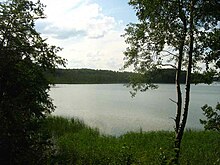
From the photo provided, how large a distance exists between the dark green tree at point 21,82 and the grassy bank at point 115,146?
4.50ft

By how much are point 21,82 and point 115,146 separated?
906cm

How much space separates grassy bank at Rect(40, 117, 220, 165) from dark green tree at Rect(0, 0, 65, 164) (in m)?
1.37

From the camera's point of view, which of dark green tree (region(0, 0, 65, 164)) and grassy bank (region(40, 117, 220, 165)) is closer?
dark green tree (region(0, 0, 65, 164))

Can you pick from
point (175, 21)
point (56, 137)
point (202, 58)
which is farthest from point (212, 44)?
point (56, 137)

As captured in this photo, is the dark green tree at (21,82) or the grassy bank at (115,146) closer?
the dark green tree at (21,82)

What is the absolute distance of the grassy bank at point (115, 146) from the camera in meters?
14.1

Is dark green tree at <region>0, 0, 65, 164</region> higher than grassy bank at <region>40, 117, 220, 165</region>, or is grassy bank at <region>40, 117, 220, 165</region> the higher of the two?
dark green tree at <region>0, 0, 65, 164</region>

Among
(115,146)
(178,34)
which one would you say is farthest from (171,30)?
(115,146)

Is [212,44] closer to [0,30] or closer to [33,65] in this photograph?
[33,65]

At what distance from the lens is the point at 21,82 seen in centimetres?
966

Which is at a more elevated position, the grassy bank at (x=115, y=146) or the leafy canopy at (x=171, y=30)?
the leafy canopy at (x=171, y=30)

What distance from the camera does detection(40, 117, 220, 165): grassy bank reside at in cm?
1409

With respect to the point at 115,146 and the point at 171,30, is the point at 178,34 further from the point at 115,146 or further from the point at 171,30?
the point at 115,146

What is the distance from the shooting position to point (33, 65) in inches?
395
